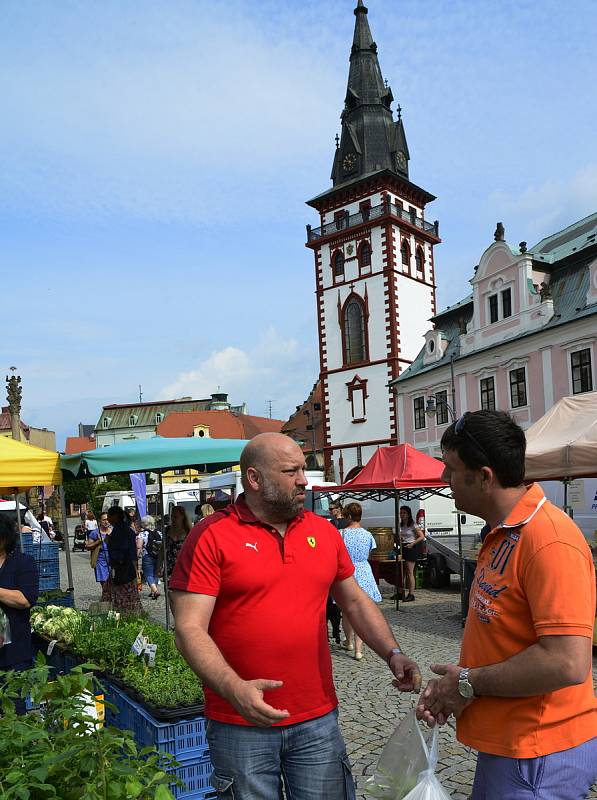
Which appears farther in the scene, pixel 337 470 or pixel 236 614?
pixel 337 470

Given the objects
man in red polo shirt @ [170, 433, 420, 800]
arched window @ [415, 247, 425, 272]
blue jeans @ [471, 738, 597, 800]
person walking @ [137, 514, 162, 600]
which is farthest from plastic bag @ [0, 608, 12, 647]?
arched window @ [415, 247, 425, 272]

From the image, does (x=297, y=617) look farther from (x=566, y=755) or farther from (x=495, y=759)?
(x=566, y=755)

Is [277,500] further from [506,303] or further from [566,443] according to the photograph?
[506,303]

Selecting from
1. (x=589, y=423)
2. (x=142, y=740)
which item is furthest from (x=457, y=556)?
(x=142, y=740)

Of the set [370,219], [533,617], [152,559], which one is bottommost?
[152,559]

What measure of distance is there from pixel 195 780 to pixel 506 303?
1222 inches

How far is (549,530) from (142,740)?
2.87m

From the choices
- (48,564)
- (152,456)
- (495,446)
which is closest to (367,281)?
(152,456)

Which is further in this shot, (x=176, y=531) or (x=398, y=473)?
(x=398, y=473)

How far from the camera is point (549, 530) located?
207cm

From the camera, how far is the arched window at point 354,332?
145ft

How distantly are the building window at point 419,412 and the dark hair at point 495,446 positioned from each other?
36060 mm

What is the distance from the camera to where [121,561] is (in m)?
10.5

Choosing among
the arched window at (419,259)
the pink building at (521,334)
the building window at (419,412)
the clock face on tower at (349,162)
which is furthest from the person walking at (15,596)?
the clock face on tower at (349,162)
